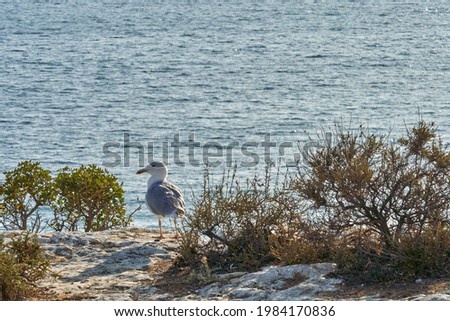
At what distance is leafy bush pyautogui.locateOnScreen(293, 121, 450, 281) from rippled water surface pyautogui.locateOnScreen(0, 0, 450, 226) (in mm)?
25841

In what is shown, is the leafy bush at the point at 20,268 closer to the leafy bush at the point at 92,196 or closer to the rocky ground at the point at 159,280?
the rocky ground at the point at 159,280

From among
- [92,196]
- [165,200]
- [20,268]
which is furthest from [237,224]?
[92,196]

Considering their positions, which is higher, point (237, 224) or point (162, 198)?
point (162, 198)

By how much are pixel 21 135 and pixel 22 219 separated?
150 ft

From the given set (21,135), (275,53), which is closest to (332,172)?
(21,135)

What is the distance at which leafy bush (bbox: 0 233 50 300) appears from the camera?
1023 centimetres

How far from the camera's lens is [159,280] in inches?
440

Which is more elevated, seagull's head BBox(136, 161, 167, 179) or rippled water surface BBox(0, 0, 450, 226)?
rippled water surface BBox(0, 0, 450, 226)

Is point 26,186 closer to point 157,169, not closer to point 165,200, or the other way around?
point 157,169

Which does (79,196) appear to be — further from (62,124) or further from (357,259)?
(62,124)

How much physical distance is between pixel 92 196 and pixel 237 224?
4.04m

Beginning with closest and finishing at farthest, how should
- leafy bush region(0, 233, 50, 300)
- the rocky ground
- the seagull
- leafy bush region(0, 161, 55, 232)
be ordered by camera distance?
the rocky ground
leafy bush region(0, 233, 50, 300)
the seagull
leafy bush region(0, 161, 55, 232)

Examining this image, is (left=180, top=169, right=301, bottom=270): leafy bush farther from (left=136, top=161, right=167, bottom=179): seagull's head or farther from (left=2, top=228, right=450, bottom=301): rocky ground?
(left=136, top=161, right=167, bottom=179): seagull's head

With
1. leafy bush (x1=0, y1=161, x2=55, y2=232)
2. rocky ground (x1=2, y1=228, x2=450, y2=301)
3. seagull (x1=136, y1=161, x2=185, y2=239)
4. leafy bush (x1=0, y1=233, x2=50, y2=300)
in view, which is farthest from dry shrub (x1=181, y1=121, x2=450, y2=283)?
leafy bush (x1=0, y1=161, x2=55, y2=232)
